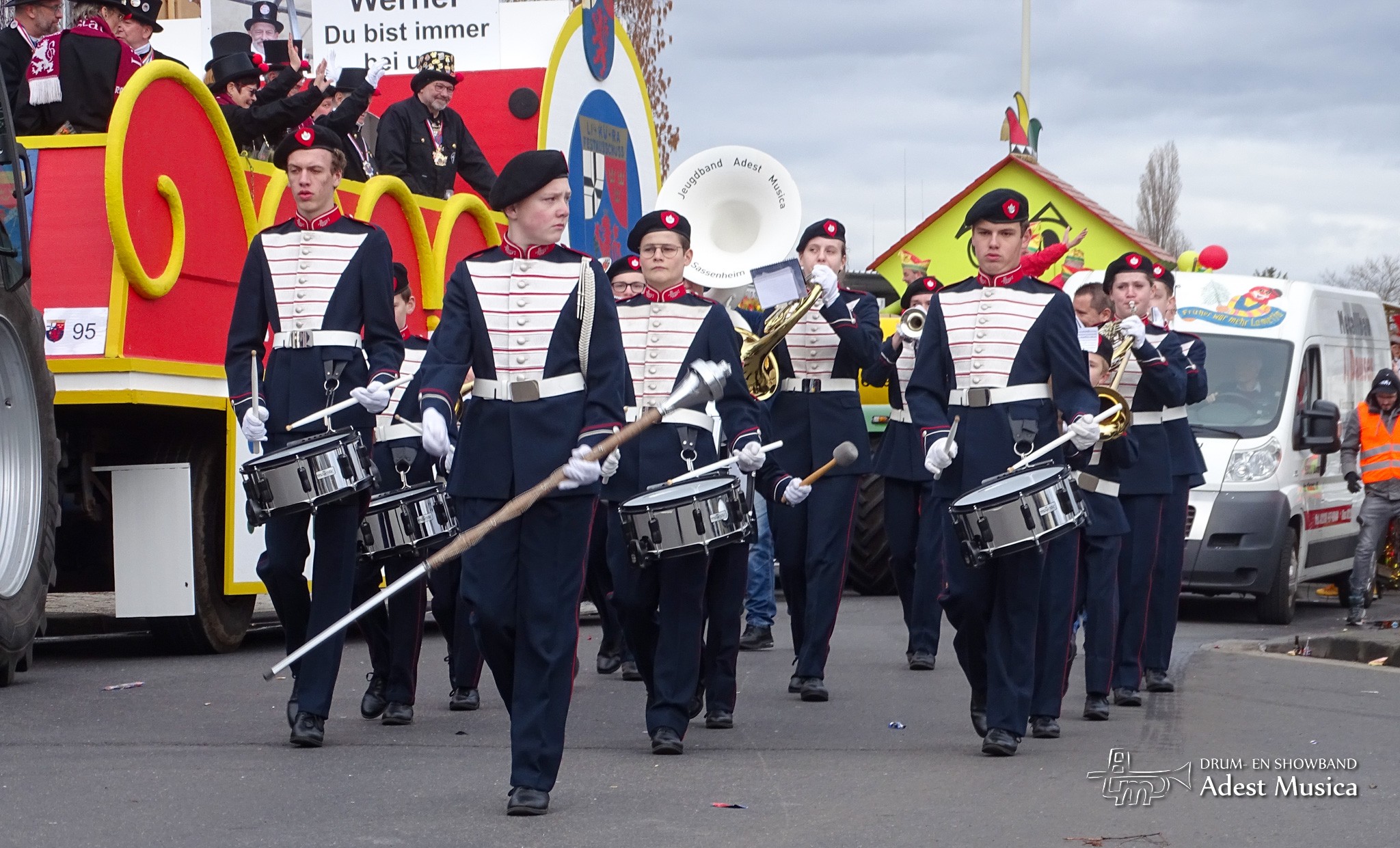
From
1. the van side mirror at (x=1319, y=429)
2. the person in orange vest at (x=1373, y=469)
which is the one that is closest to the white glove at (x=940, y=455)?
the van side mirror at (x=1319, y=429)

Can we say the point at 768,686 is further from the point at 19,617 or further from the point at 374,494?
the point at 19,617

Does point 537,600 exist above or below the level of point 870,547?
above

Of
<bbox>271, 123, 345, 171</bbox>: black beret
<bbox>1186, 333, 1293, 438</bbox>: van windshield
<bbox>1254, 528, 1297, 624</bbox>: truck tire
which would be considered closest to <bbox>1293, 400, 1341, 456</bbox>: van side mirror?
<bbox>1186, 333, 1293, 438</bbox>: van windshield

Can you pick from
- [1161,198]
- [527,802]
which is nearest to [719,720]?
[527,802]

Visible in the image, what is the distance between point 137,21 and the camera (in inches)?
400

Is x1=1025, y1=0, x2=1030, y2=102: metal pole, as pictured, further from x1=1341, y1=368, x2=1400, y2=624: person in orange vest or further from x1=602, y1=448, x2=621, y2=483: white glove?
x1=602, y1=448, x2=621, y2=483: white glove

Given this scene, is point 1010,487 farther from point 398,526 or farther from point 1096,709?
point 398,526

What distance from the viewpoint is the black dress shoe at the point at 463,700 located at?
842 cm

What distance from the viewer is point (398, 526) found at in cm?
791

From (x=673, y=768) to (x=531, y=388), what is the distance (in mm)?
1500

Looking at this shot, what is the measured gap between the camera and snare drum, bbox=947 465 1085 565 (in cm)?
688

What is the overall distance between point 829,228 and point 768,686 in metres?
2.15

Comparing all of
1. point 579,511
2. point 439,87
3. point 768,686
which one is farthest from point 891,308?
point 579,511

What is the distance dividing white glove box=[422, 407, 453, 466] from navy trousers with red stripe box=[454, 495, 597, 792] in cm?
20
